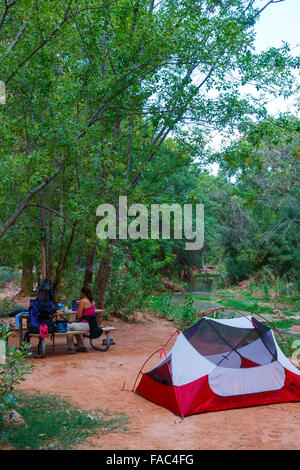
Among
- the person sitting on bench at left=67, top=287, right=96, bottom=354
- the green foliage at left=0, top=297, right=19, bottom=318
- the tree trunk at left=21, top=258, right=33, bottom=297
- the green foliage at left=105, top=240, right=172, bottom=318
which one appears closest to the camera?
the person sitting on bench at left=67, top=287, right=96, bottom=354

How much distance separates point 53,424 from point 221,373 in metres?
2.31

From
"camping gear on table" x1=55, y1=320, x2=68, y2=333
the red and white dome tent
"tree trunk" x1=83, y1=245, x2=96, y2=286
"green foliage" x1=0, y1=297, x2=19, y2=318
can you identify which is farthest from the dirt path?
"green foliage" x1=0, y1=297, x2=19, y2=318

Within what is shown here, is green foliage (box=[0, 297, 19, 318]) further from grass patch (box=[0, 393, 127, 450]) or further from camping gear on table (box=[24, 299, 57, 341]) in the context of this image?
grass patch (box=[0, 393, 127, 450])

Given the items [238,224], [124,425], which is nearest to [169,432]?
[124,425]

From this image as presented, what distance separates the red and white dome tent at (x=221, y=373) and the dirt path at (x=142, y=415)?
152 millimetres

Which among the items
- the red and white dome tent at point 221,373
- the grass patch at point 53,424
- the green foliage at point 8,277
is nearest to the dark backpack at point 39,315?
the grass patch at point 53,424

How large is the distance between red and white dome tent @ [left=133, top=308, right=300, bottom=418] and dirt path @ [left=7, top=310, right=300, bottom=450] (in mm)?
152

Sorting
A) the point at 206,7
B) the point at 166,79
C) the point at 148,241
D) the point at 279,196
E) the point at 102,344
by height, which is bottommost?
the point at 102,344

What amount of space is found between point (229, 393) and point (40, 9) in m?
6.81

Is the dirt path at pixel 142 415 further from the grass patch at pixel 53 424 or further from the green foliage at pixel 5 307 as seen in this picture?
the green foliage at pixel 5 307

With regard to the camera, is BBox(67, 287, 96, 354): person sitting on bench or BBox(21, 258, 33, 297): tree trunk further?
BBox(21, 258, 33, 297): tree trunk

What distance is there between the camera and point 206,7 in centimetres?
1033

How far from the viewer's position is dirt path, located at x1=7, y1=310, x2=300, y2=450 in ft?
14.8

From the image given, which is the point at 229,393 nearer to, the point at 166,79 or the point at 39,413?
the point at 39,413
